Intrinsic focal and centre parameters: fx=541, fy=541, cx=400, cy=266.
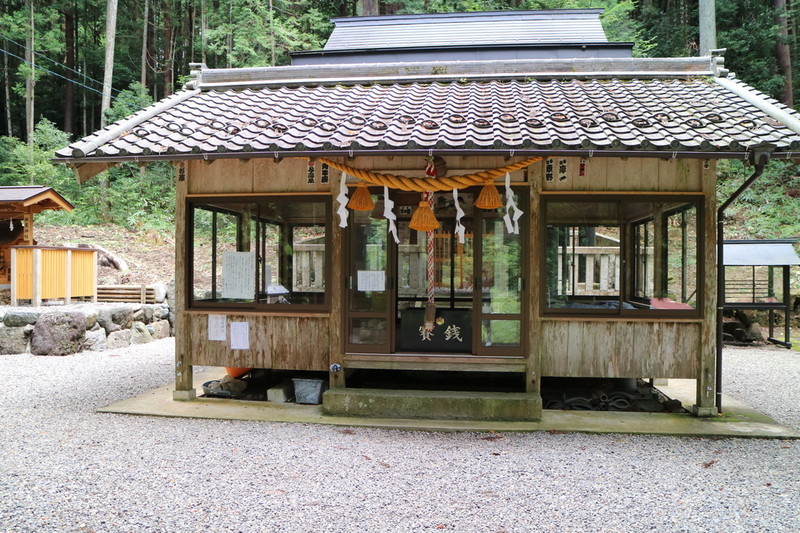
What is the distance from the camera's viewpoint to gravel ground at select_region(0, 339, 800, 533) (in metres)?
3.54

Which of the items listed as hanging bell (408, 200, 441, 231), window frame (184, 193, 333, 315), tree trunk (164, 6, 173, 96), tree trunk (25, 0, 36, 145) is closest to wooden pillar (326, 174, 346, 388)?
window frame (184, 193, 333, 315)

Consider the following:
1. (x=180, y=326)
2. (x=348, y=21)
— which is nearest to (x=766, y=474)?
(x=180, y=326)

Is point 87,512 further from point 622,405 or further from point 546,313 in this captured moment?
point 622,405

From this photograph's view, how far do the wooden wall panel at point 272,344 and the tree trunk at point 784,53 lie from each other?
2022 centimetres

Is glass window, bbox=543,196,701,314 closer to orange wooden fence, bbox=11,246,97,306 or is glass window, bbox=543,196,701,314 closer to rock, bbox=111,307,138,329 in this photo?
rock, bbox=111,307,138,329

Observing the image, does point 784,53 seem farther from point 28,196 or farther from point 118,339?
point 28,196

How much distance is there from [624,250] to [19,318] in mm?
10437

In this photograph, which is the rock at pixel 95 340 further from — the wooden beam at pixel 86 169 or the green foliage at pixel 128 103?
the green foliage at pixel 128 103

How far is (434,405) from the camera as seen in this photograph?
19.6 feet

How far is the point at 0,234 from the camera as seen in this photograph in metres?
13.0

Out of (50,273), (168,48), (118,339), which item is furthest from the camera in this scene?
(168,48)

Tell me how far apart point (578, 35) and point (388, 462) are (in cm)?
908

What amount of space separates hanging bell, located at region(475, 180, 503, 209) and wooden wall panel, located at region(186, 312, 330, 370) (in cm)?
226

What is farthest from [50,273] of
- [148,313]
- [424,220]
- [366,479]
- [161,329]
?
[366,479]
